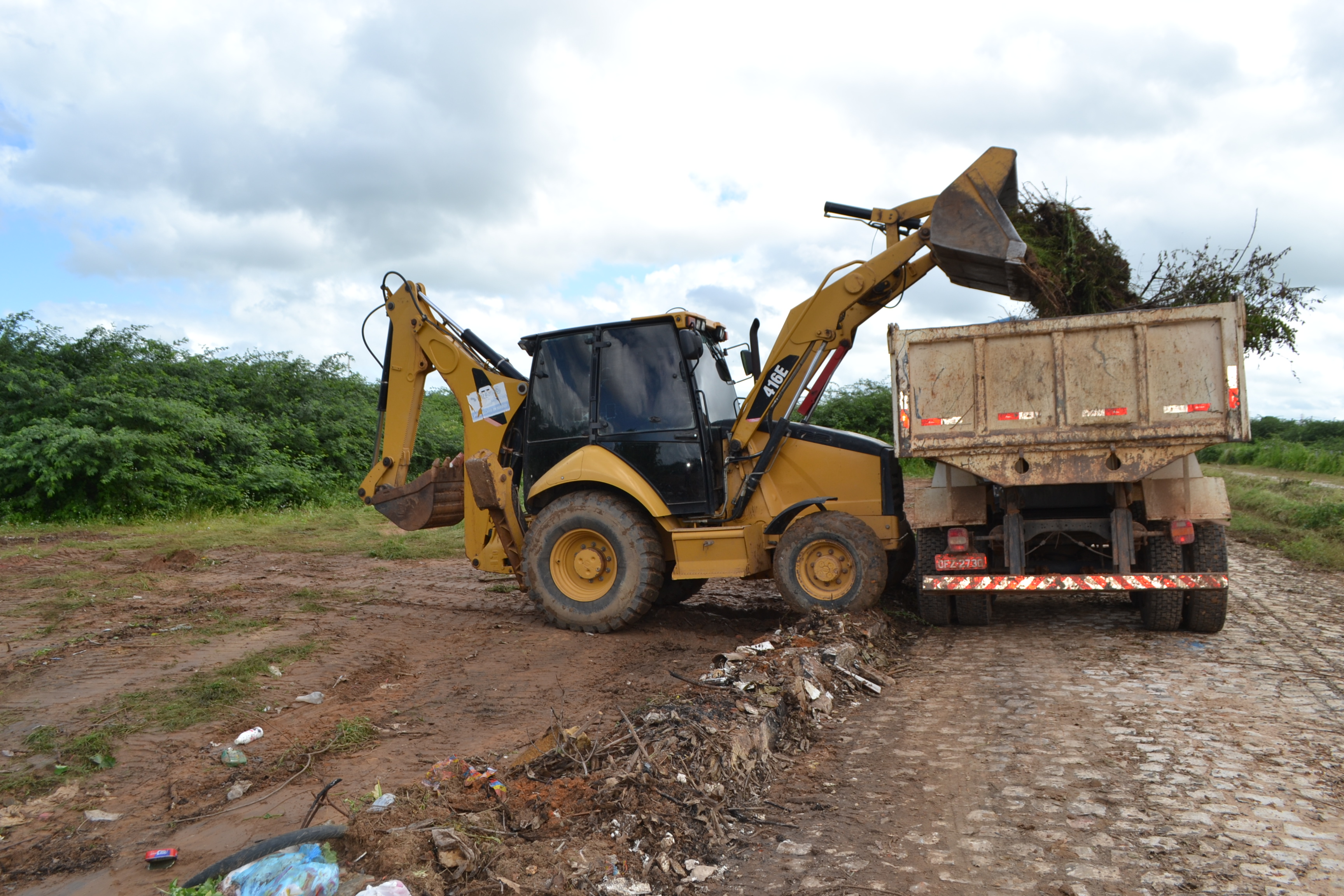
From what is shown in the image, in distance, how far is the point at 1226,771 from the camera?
4.01 metres

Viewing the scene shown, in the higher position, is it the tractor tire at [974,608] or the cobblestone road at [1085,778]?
the tractor tire at [974,608]

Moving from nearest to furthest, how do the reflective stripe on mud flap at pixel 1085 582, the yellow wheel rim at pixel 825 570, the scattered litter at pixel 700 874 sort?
1. the scattered litter at pixel 700 874
2. the reflective stripe on mud flap at pixel 1085 582
3. the yellow wheel rim at pixel 825 570

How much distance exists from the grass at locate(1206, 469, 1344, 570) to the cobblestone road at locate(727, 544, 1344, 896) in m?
5.68

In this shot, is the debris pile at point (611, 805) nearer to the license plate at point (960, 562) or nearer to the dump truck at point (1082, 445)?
the license plate at point (960, 562)

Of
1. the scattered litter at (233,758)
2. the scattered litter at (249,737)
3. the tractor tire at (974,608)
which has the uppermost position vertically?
the tractor tire at (974,608)

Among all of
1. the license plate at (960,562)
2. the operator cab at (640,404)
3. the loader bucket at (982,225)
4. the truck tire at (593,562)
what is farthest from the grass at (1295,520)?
the truck tire at (593,562)

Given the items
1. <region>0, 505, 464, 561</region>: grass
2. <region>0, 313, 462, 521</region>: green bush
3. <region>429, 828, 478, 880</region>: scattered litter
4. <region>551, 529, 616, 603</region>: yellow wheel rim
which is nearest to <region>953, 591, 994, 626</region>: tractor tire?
<region>551, 529, 616, 603</region>: yellow wheel rim

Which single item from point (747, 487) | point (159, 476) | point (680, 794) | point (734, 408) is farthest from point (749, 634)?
point (159, 476)

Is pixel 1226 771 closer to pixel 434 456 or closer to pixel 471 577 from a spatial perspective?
pixel 471 577

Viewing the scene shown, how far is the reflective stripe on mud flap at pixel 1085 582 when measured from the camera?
654 cm

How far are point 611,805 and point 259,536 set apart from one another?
41.3ft

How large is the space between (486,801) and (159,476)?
606 inches

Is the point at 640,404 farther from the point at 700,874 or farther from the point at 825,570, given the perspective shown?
the point at 700,874

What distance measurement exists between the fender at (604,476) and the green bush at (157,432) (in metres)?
11.3
